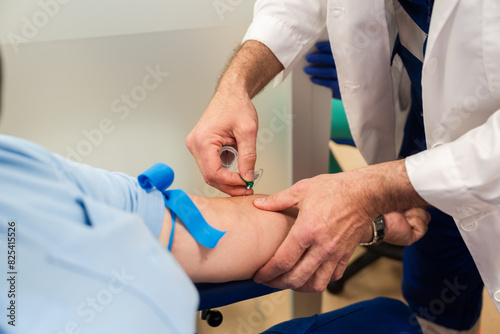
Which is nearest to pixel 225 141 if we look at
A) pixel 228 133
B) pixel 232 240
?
pixel 228 133

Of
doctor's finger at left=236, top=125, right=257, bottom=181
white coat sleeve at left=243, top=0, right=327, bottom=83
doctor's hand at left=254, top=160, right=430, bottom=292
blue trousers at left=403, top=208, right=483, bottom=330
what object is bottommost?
blue trousers at left=403, top=208, right=483, bottom=330

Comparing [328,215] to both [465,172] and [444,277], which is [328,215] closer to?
[465,172]

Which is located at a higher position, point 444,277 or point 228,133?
point 228,133

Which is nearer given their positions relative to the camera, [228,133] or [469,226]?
[469,226]

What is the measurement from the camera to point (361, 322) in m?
0.86

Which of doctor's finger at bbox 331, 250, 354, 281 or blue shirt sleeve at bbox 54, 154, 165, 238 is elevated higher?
blue shirt sleeve at bbox 54, 154, 165, 238

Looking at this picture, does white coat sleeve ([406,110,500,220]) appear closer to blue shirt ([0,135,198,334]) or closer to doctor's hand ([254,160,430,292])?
doctor's hand ([254,160,430,292])

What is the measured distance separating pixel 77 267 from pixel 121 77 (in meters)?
0.88

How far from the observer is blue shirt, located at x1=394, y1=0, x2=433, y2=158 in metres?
1.01

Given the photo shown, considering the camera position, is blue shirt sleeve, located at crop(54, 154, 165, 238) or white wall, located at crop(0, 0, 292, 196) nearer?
blue shirt sleeve, located at crop(54, 154, 165, 238)

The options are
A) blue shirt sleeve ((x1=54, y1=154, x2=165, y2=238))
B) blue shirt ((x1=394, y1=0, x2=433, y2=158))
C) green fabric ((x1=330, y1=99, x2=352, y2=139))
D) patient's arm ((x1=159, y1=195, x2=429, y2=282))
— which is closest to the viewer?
blue shirt sleeve ((x1=54, y1=154, x2=165, y2=238))

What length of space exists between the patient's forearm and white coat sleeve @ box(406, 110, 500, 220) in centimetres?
28

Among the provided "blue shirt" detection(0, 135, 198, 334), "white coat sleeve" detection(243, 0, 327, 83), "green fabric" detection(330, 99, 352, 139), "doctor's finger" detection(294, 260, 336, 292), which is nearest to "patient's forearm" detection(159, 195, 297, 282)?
"doctor's finger" detection(294, 260, 336, 292)

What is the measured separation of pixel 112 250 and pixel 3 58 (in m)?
0.86
